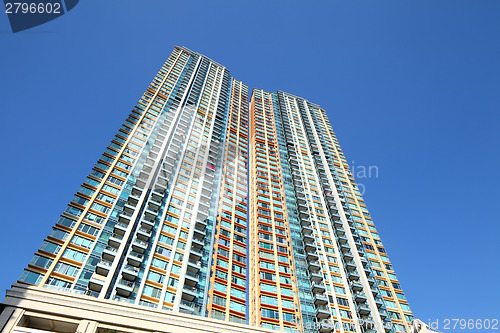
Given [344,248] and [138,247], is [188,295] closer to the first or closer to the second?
[138,247]

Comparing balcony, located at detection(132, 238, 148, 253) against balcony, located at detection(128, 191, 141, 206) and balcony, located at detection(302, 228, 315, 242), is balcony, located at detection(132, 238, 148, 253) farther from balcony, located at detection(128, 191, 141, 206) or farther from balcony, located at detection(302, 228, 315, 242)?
balcony, located at detection(302, 228, 315, 242)

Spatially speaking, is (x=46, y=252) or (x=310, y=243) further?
(x=310, y=243)

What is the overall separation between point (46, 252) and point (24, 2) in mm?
30924

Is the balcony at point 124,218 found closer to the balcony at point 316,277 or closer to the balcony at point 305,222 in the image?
the balcony at point 316,277

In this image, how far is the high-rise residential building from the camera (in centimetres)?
4059

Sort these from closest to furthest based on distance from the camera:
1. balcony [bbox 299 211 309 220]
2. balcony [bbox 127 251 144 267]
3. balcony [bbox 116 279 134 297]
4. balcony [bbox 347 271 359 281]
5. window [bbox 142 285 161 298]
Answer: balcony [bbox 116 279 134 297] < window [bbox 142 285 161 298] < balcony [bbox 127 251 144 267] < balcony [bbox 347 271 359 281] < balcony [bbox 299 211 309 220]

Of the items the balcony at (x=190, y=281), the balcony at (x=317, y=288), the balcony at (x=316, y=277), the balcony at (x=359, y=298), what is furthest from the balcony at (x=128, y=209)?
the balcony at (x=359, y=298)

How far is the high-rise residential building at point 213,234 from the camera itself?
40.6 metres

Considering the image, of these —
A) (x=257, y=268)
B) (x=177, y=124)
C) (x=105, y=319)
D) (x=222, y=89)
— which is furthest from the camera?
(x=222, y=89)

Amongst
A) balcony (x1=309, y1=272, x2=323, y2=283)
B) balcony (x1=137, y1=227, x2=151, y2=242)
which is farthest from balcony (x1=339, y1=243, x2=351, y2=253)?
balcony (x1=137, y1=227, x2=151, y2=242)

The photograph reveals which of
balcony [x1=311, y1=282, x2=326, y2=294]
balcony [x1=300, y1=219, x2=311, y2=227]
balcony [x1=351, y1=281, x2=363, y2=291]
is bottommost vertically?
balcony [x1=311, y1=282, x2=326, y2=294]

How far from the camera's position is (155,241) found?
47.0 meters

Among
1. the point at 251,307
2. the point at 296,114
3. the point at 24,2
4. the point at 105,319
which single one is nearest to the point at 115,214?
the point at 105,319

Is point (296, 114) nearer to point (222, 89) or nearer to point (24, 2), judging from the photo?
point (222, 89)
